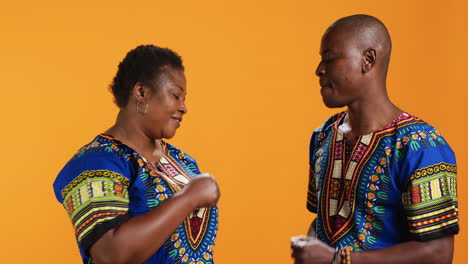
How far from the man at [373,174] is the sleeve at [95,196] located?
0.65 m

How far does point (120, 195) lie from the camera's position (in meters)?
1.98

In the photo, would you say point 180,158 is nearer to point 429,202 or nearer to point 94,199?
point 94,199

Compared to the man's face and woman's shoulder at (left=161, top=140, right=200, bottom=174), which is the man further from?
woman's shoulder at (left=161, top=140, right=200, bottom=174)

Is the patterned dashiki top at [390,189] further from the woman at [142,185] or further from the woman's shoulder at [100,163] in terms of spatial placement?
the woman's shoulder at [100,163]

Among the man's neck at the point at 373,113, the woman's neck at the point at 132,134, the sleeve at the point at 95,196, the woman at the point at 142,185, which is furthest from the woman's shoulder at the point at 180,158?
the man's neck at the point at 373,113

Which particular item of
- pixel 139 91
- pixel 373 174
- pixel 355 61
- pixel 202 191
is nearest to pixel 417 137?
pixel 373 174

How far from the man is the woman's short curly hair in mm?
611

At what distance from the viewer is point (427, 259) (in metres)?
2.13

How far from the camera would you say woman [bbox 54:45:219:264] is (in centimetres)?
192

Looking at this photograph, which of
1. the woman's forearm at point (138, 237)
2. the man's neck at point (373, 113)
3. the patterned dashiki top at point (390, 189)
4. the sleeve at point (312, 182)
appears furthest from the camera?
the sleeve at point (312, 182)

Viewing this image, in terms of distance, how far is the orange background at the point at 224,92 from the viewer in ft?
13.3

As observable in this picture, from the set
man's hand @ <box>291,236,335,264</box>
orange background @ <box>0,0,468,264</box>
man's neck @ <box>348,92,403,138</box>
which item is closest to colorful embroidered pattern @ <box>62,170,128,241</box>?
man's hand @ <box>291,236,335,264</box>

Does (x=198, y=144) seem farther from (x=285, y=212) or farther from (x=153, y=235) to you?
(x=153, y=235)

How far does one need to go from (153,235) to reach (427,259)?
0.95 metres
